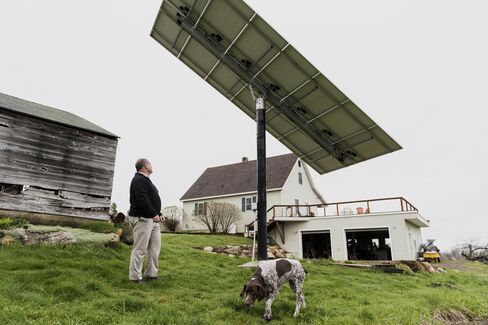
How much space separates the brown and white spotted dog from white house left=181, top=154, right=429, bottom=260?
17394 millimetres

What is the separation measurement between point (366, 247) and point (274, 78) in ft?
69.1

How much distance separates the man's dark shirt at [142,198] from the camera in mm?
6055

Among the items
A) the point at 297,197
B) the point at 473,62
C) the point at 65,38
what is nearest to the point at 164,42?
the point at 65,38

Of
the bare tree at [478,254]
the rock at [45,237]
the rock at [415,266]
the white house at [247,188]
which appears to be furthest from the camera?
the bare tree at [478,254]

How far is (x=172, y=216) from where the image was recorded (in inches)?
1297

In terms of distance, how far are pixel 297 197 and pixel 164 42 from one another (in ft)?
74.3

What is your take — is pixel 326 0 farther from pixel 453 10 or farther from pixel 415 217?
pixel 415 217

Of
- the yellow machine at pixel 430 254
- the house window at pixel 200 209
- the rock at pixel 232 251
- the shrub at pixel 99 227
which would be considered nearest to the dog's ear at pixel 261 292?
the shrub at pixel 99 227

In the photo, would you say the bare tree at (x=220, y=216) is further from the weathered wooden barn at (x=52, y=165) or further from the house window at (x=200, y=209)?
the weathered wooden barn at (x=52, y=165)

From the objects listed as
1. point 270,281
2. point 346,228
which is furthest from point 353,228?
point 270,281

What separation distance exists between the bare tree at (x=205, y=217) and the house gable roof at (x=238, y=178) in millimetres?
1231

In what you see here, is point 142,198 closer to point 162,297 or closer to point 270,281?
point 162,297

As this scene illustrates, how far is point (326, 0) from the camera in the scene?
16.4m

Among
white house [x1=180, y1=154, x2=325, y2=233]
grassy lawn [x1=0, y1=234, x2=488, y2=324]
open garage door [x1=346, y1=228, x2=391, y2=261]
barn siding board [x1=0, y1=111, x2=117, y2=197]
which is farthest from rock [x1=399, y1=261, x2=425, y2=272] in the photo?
white house [x1=180, y1=154, x2=325, y2=233]
